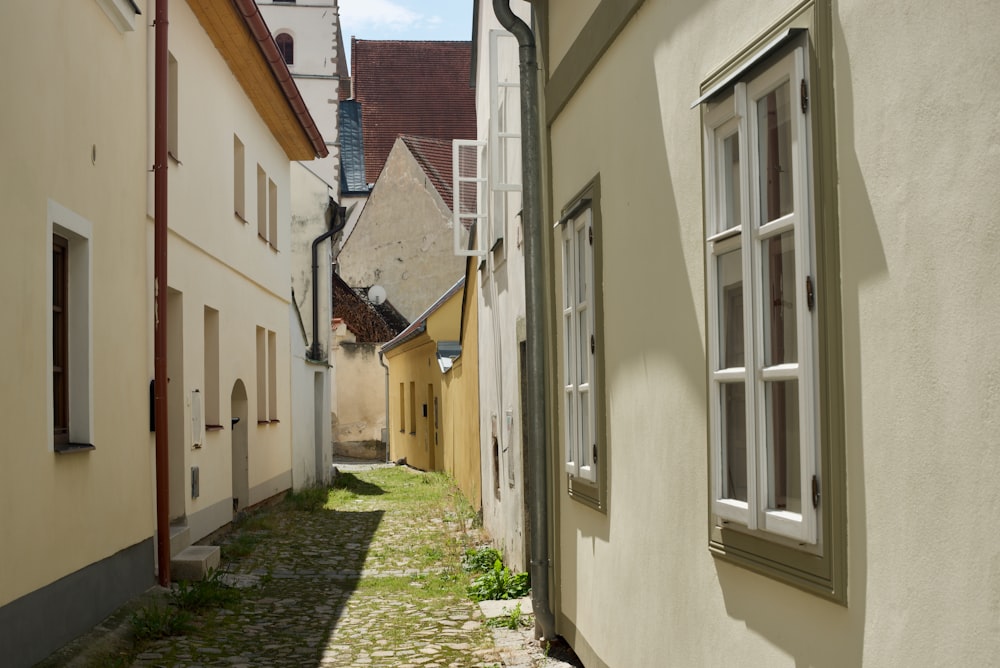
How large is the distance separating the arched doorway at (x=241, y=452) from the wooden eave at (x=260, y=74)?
3.69 m

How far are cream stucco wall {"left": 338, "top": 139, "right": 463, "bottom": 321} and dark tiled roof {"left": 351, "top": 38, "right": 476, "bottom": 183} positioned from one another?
10603mm

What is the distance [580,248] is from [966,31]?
14.5ft

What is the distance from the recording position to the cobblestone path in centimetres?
759

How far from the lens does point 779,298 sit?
3490 millimetres

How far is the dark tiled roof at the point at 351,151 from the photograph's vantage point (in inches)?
1657

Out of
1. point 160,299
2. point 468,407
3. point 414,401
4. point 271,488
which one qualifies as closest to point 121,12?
point 160,299

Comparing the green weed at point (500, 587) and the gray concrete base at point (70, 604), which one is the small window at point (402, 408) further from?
the gray concrete base at point (70, 604)

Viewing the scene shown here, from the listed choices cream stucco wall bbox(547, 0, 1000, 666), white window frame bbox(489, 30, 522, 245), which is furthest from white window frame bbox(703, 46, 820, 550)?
white window frame bbox(489, 30, 522, 245)

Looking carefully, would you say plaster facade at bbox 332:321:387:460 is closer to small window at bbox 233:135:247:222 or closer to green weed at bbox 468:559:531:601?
small window at bbox 233:135:247:222

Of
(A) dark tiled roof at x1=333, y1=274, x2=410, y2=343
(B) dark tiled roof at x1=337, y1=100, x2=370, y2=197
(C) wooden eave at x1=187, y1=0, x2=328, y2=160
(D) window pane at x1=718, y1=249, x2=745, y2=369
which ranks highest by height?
(B) dark tiled roof at x1=337, y1=100, x2=370, y2=197

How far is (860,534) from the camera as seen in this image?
294cm

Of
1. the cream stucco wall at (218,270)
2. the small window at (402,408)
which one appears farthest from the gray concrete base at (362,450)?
the cream stucco wall at (218,270)

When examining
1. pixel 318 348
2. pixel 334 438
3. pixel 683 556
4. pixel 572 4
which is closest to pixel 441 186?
pixel 334 438

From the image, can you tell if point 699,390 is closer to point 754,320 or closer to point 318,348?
point 754,320
